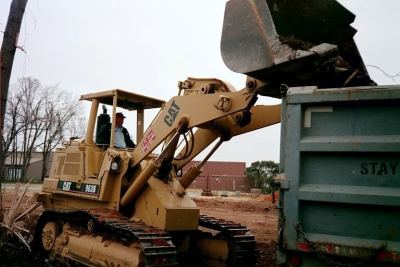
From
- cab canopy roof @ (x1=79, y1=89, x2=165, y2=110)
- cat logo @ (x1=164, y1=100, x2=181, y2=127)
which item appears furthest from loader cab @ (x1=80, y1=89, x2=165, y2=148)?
cat logo @ (x1=164, y1=100, x2=181, y2=127)

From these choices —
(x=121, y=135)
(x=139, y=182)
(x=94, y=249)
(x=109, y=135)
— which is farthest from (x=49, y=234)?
(x=139, y=182)

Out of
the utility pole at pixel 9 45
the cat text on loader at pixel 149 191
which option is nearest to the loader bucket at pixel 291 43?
the cat text on loader at pixel 149 191

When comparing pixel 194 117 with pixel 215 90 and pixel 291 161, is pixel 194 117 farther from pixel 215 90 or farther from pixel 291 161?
pixel 291 161

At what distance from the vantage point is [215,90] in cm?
605

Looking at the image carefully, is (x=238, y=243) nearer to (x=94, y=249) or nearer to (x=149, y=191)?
(x=149, y=191)

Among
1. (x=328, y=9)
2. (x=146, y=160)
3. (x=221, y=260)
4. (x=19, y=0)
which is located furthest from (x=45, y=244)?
(x=328, y=9)

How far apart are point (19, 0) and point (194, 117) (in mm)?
4835

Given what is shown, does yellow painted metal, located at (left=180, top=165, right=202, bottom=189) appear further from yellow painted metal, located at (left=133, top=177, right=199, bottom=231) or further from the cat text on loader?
yellow painted metal, located at (left=133, top=177, right=199, bottom=231)

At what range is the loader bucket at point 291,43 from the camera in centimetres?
436

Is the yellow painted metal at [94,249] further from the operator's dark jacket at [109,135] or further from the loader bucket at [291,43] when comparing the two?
the loader bucket at [291,43]

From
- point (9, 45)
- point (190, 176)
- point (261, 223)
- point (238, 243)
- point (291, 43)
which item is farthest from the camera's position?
point (261, 223)

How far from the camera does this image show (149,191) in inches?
261

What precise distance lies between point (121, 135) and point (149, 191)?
4.70 feet

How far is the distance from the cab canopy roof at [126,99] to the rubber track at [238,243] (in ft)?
8.09
